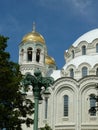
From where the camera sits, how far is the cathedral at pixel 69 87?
42312 mm

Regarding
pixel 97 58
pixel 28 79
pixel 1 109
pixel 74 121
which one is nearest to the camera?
pixel 28 79

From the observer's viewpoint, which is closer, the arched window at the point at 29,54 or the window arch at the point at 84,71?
the window arch at the point at 84,71

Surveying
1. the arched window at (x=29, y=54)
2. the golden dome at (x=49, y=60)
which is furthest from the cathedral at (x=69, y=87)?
the golden dome at (x=49, y=60)

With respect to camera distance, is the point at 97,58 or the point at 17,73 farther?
the point at 97,58

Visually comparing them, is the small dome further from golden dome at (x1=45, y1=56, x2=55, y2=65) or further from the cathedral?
golden dome at (x1=45, y1=56, x2=55, y2=65)

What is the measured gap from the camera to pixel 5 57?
20969 mm

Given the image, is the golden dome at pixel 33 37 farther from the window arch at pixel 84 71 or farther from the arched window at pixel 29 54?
the window arch at pixel 84 71

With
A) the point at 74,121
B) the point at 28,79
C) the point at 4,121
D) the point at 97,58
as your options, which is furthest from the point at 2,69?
the point at 97,58

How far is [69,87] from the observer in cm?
4366

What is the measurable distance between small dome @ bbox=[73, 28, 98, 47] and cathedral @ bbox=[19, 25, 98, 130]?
393mm

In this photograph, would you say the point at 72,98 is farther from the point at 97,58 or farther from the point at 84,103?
the point at 97,58

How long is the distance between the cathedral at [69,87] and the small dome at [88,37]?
39 centimetres

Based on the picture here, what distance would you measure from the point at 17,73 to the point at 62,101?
22518 mm

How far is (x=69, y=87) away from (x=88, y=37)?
1110cm
